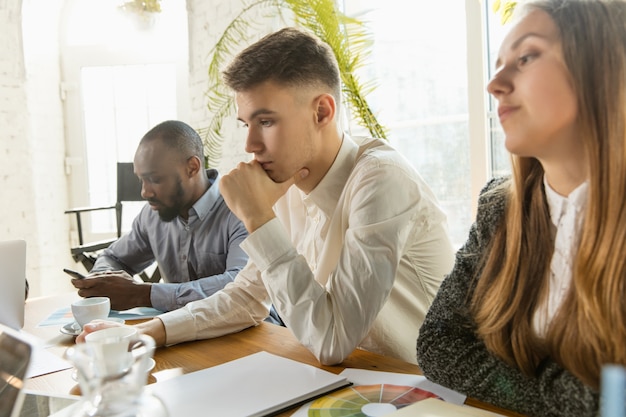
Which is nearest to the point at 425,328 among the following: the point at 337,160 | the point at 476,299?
the point at 476,299

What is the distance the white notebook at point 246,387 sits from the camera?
0.85 m

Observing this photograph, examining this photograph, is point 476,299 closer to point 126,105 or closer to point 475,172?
point 475,172

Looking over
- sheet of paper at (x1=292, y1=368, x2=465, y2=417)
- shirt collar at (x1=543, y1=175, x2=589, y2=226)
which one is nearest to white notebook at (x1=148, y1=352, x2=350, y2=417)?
sheet of paper at (x1=292, y1=368, x2=465, y2=417)

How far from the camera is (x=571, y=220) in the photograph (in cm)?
91

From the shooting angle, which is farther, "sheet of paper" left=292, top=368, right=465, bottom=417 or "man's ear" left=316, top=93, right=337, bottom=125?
"man's ear" left=316, top=93, right=337, bottom=125

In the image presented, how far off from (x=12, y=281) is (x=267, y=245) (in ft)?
2.17

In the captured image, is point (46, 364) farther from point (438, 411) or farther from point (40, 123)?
point (40, 123)

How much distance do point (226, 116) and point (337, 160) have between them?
100 inches

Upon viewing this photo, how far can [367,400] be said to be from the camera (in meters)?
0.86

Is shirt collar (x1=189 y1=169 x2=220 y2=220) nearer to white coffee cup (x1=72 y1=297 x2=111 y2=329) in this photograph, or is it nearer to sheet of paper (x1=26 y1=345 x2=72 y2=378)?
white coffee cup (x1=72 y1=297 x2=111 y2=329)

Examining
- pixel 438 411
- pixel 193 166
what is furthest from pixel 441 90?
pixel 438 411

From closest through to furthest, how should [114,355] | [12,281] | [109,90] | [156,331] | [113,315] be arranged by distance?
[114,355], [156,331], [12,281], [113,315], [109,90]

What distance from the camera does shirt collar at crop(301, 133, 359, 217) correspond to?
1.40 metres

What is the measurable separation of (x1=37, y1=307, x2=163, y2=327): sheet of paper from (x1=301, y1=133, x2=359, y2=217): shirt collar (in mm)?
532
